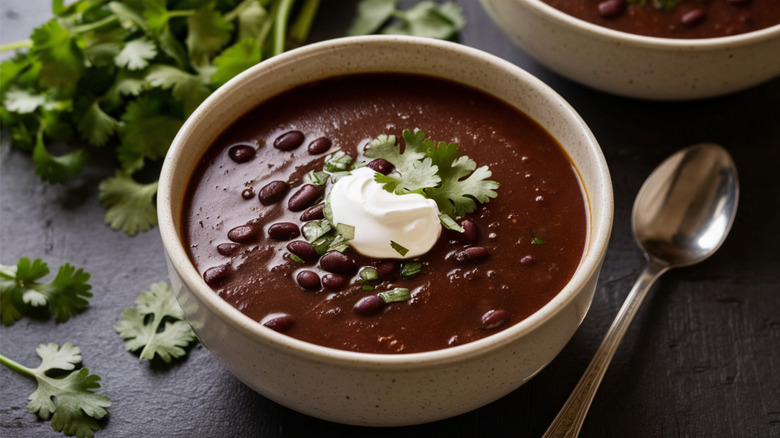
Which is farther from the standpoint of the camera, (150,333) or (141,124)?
(141,124)

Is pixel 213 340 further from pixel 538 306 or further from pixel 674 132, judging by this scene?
pixel 674 132

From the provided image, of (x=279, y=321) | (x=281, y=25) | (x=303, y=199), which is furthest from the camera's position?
(x=281, y=25)

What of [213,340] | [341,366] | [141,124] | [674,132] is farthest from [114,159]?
[674,132]

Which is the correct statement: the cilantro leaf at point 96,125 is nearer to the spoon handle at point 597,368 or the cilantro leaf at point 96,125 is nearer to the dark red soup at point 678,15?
the dark red soup at point 678,15

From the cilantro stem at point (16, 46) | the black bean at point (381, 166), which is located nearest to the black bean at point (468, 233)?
the black bean at point (381, 166)

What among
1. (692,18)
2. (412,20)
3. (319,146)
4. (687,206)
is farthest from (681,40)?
(319,146)

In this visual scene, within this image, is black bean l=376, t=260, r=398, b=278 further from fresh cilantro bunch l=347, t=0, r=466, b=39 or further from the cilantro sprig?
fresh cilantro bunch l=347, t=0, r=466, b=39

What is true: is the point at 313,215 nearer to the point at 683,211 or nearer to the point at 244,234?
the point at 244,234
